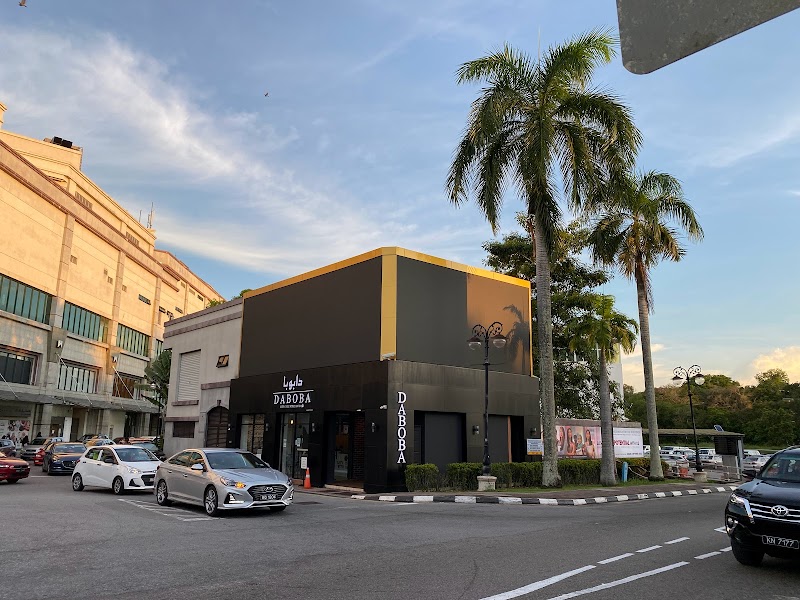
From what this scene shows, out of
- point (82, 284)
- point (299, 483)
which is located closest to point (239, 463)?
point (299, 483)

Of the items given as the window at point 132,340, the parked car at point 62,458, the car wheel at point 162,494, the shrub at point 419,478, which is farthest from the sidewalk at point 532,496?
the window at point 132,340

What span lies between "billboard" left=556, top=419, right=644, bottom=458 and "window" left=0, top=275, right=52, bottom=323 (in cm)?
4513

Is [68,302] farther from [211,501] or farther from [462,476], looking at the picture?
[211,501]

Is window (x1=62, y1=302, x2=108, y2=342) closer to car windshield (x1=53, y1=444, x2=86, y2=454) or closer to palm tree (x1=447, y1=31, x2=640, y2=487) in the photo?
car windshield (x1=53, y1=444, x2=86, y2=454)

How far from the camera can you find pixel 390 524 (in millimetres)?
13047

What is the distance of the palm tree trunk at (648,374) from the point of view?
2912 centimetres

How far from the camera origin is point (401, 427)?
22.3 meters

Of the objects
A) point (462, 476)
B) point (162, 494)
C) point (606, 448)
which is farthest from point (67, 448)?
point (606, 448)

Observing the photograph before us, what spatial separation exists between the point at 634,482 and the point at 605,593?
23.6 m

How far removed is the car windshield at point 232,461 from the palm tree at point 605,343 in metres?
16.2

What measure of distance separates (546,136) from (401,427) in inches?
479

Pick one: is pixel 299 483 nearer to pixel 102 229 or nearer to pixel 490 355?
pixel 490 355

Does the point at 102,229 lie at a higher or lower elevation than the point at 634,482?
higher

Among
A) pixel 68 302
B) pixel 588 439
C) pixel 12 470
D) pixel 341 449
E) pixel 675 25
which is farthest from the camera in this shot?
pixel 68 302
